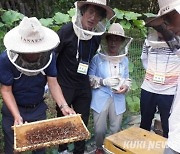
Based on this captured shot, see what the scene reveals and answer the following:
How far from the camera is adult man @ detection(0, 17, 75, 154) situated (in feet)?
8.77

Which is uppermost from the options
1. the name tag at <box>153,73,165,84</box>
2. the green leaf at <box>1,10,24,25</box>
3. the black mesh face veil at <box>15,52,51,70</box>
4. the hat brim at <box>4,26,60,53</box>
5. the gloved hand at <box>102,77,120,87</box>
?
the hat brim at <box>4,26,60,53</box>

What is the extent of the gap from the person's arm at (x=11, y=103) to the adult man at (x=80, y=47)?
77 cm

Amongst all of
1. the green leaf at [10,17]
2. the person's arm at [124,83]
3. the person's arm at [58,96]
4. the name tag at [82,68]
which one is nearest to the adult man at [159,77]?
the person's arm at [124,83]

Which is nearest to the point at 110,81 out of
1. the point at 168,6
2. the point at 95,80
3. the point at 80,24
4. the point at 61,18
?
the point at 95,80

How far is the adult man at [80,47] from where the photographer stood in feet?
10.8

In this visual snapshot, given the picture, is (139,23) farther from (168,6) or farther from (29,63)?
(168,6)

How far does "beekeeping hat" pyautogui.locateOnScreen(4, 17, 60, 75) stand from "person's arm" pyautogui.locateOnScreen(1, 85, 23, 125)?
20cm

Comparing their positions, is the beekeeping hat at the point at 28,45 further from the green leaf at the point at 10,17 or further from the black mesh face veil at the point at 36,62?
the green leaf at the point at 10,17

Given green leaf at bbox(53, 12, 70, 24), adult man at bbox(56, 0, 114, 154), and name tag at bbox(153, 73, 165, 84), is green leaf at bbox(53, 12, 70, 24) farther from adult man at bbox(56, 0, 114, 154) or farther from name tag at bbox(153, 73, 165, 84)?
name tag at bbox(153, 73, 165, 84)

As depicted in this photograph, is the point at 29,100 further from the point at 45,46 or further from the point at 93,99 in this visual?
the point at 93,99

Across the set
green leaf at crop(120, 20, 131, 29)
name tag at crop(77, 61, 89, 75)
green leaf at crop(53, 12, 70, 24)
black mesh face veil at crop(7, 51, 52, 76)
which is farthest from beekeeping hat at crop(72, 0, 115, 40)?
green leaf at crop(120, 20, 131, 29)

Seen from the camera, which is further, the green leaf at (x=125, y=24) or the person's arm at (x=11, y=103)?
the green leaf at (x=125, y=24)

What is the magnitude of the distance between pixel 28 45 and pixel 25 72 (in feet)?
0.82

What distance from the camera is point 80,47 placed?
3.36 metres
